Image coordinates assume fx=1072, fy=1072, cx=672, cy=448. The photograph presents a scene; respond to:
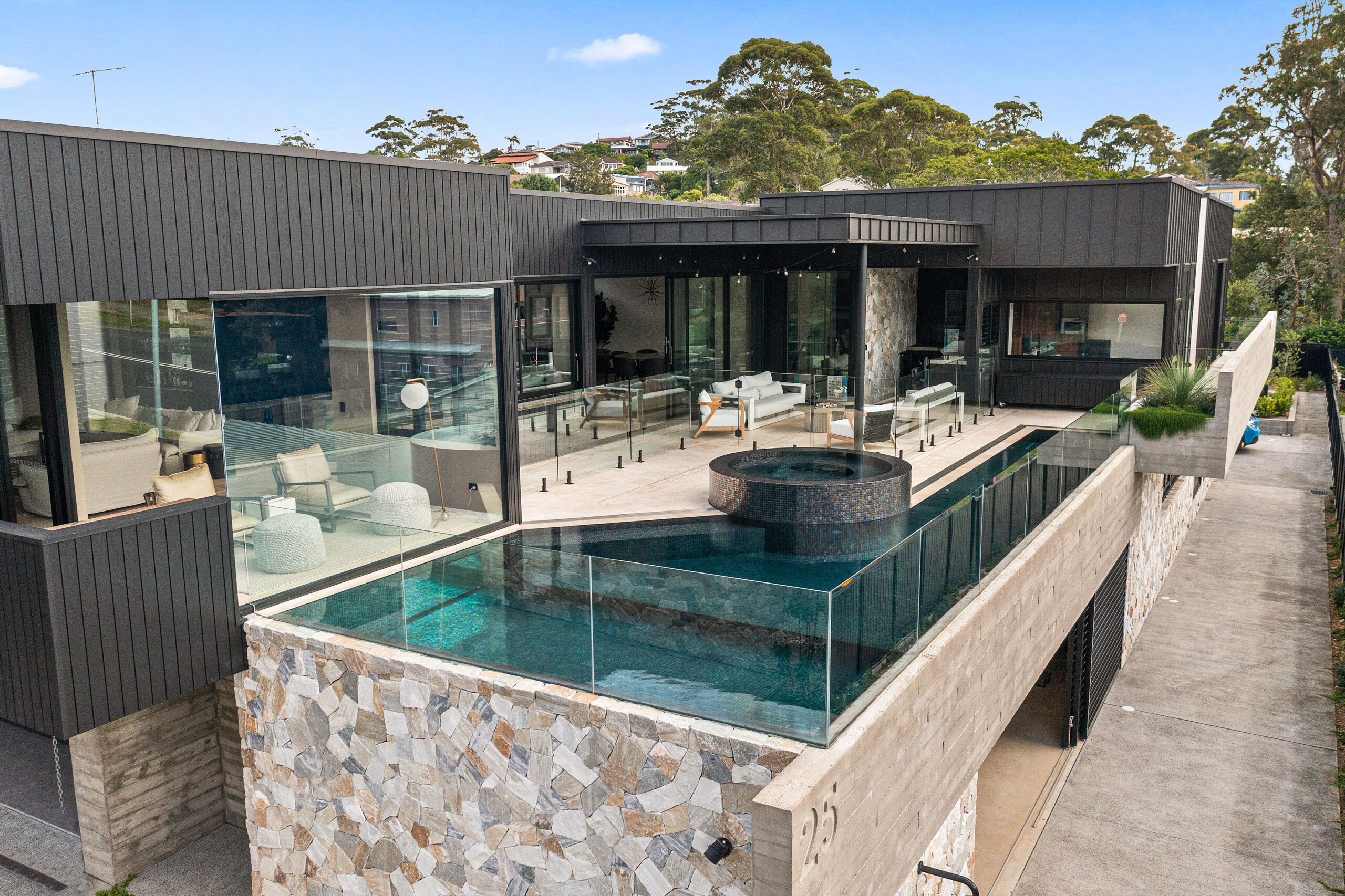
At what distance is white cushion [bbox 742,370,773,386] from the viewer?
16.8 meters

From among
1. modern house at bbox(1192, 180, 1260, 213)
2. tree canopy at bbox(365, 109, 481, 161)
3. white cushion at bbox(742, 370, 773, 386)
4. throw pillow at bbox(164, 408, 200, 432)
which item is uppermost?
tree canopy at bbox(365, 109, 481, 161)

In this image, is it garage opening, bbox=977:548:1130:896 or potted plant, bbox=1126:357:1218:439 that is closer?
garage opening, bbox=977:548:1130:896

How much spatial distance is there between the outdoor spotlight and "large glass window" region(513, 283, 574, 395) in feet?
36.5

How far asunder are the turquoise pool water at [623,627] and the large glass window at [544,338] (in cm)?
900

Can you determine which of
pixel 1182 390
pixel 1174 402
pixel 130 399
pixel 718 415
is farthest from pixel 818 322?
pixel 130 399

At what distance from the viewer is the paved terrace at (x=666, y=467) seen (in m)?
12.5

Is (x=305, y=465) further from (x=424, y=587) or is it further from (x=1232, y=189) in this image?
(x=1232, y=189)

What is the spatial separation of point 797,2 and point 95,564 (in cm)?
11244

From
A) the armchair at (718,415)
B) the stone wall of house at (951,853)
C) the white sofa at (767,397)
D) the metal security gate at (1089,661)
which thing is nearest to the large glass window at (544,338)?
the armchair at (718,415)

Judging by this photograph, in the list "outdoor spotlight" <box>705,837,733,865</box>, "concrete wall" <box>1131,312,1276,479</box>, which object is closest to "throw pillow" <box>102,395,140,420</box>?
"outdoor spotlight" <box>705,837,733,865</box>

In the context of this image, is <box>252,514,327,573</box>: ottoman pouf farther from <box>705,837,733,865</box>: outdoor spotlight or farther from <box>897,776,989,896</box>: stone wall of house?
<box>897,776,989,896</box>: stone wall of house

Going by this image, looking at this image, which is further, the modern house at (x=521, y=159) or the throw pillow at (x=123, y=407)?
the modern house at (x=521, y=159)

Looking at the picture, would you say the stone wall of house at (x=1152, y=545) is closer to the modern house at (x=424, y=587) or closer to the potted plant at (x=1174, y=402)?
the potted plant at (x=1174, y=402)

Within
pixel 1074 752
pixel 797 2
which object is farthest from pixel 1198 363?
pixel 797 2
